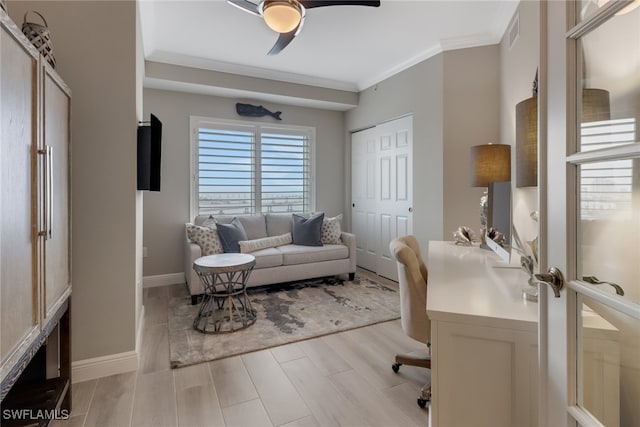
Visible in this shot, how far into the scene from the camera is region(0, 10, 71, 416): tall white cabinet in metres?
0.99

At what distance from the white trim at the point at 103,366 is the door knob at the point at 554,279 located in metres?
2.33

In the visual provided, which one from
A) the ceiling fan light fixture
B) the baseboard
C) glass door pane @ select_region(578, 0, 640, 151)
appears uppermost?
the ceiling fan light fixture

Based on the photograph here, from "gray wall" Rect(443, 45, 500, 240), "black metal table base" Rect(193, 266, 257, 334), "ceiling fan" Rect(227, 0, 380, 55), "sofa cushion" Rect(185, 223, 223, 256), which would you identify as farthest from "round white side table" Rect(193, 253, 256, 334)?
"gray wall" Rect(443, 45, 500, 240)

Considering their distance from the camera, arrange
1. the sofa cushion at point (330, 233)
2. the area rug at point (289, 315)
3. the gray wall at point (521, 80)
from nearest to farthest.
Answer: the gray wall at point (521, 80) → the area rug at point (289, 315) → the sofa cushion at point (330, 233)

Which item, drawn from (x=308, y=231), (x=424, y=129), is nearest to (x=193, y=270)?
(x=308, y=231)

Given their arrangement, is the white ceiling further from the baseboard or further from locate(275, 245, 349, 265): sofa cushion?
the baseboard

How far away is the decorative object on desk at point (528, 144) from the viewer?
5.18ft

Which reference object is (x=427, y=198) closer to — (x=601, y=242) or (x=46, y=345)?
(x=601, y=242)

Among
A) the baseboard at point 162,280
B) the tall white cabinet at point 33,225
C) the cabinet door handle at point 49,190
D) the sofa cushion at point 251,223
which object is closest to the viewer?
the tall white cabinet at point 33,225

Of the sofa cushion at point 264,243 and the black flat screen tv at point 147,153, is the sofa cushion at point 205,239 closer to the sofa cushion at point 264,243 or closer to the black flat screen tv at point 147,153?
the sofa cushion at point 264,243

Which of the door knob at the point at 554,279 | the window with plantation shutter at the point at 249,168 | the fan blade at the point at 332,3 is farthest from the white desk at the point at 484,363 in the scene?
Result: the window with plantation shutter at the point at 249,168

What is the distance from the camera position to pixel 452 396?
1.16m

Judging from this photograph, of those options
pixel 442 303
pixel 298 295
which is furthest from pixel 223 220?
pixel 442 303

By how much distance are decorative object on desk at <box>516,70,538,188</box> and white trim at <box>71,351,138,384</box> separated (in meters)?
2.60
